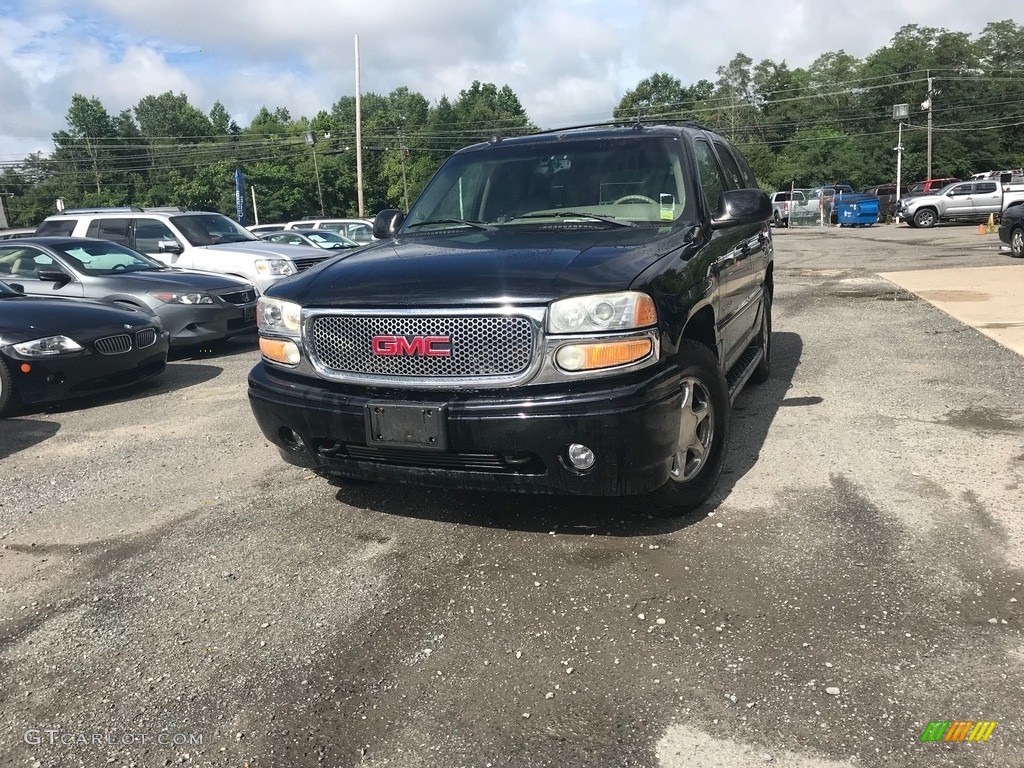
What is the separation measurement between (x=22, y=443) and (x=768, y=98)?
88637 mm

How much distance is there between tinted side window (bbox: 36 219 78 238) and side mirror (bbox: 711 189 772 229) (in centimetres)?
1084

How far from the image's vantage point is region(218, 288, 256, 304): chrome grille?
30.3 feet

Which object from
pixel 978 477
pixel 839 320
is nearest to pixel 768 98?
pixel 839 320

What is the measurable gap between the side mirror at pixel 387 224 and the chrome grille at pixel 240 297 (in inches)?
185

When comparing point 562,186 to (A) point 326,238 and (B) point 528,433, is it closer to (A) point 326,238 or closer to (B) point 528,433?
(B) point 528,433

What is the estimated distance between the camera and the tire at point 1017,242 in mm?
15859

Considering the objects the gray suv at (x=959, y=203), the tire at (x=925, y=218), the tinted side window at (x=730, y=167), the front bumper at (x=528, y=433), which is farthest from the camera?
the tire at (x=925, y=218)

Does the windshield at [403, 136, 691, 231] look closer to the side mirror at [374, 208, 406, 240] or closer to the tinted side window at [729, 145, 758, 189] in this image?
the side mirror at [374, 208, 406, 240]

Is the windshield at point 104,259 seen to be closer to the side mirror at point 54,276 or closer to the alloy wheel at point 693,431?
the side mirror at point 54,276

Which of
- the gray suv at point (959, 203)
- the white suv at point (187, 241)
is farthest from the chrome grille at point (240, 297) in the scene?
the gray suv at point (959, 203)

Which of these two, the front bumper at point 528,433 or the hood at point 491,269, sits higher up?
the hood at point 491,269

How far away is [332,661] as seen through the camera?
277 cm

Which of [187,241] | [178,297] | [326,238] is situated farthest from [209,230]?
[326,238]

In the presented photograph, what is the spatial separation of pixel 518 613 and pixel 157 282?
296 inches
